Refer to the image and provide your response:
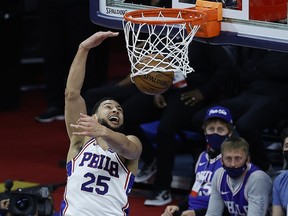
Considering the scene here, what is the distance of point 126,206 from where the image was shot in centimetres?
776

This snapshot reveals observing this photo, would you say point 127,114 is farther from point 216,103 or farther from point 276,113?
point 276,113

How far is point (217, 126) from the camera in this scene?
895 cm

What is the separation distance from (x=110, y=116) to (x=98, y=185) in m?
0.52

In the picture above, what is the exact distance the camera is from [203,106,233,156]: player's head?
8.91 m

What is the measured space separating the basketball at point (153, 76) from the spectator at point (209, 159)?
54.3 inches

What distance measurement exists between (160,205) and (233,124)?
1065mm

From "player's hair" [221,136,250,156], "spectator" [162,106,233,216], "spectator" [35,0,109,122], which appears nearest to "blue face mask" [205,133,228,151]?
"spectator" [162,106,233,216]

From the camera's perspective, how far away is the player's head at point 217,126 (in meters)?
8.91

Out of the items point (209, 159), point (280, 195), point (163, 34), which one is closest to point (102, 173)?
point (163, 34)

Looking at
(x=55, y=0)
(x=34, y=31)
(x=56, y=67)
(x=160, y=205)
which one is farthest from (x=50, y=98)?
(x=160, y=205)

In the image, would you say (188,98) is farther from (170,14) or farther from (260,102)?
(170,14)

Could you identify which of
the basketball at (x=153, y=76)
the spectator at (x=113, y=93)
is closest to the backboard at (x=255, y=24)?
the basketball at (x=153, y=76)

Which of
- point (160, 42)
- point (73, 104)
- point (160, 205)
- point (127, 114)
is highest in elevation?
point (160, 42)

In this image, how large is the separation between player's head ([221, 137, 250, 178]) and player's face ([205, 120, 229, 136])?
54 cm
